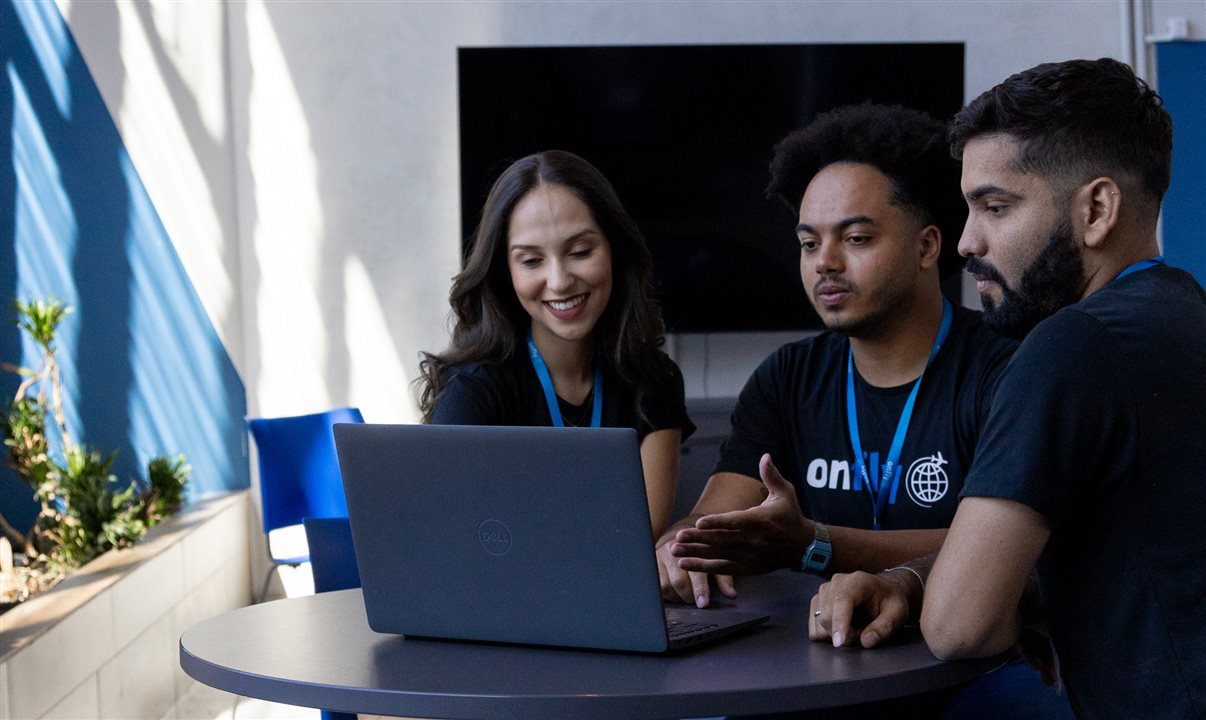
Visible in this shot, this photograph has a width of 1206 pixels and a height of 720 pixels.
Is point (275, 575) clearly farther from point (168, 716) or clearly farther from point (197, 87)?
point (197, 87)

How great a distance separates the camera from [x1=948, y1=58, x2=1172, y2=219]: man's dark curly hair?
163cm

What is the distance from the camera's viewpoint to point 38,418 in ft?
14.4

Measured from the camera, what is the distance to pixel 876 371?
2.34 meters

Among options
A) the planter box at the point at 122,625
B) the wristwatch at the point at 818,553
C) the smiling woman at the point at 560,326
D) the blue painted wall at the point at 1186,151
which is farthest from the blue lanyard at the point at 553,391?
the blue painted wall at the point at 1186,151

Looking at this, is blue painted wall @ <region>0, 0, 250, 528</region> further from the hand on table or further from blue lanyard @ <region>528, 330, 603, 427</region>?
the hand on table

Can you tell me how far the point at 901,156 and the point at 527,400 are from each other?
0.86 m

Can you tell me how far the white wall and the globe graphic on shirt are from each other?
11.3 ft

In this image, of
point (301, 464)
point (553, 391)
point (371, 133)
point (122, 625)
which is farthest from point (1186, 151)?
point (122, 625)

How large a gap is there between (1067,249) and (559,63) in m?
3.96

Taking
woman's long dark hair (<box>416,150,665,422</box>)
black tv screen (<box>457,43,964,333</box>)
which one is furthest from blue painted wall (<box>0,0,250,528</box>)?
woman's long dark hair (<box>416,150,665,422</box>)

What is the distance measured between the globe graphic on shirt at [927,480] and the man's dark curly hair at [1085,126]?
A: 66 centimetres

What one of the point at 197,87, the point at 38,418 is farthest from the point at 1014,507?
the point at 197,87

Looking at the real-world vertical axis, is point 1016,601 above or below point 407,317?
below

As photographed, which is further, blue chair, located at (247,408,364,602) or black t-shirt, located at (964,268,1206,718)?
blue chair, located at (247,408,364,602)
